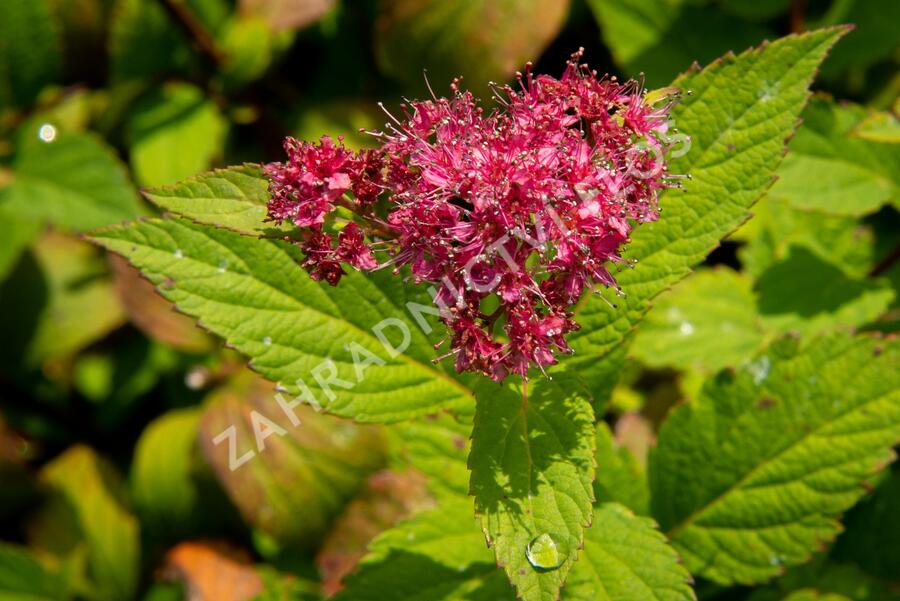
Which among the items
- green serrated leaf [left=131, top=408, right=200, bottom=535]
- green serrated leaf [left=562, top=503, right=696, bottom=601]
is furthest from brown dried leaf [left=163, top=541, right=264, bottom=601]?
green serrated leaf [left=562, top=503, right=696, bottom=601]

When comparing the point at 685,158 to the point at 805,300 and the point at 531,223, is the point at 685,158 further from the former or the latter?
the point at 805,300

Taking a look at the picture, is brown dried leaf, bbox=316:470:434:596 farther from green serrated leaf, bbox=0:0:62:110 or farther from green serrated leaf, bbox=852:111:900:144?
green serrated leaf, bbox=0:0:62:110

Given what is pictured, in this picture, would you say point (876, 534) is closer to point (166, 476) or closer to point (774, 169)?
point (774, 169)

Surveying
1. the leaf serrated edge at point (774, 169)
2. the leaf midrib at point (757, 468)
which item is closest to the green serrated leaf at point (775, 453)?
the leaf midrib at point (757, 468)

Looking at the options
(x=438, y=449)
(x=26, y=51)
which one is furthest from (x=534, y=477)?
(x=26, y=51)

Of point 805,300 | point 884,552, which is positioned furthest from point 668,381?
point 884,552

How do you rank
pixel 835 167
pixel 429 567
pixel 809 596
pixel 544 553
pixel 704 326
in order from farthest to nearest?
pixel 704 326 < pixel 835 167 < pixel 809 596 < pixel 429 567 < pixel 544 553
